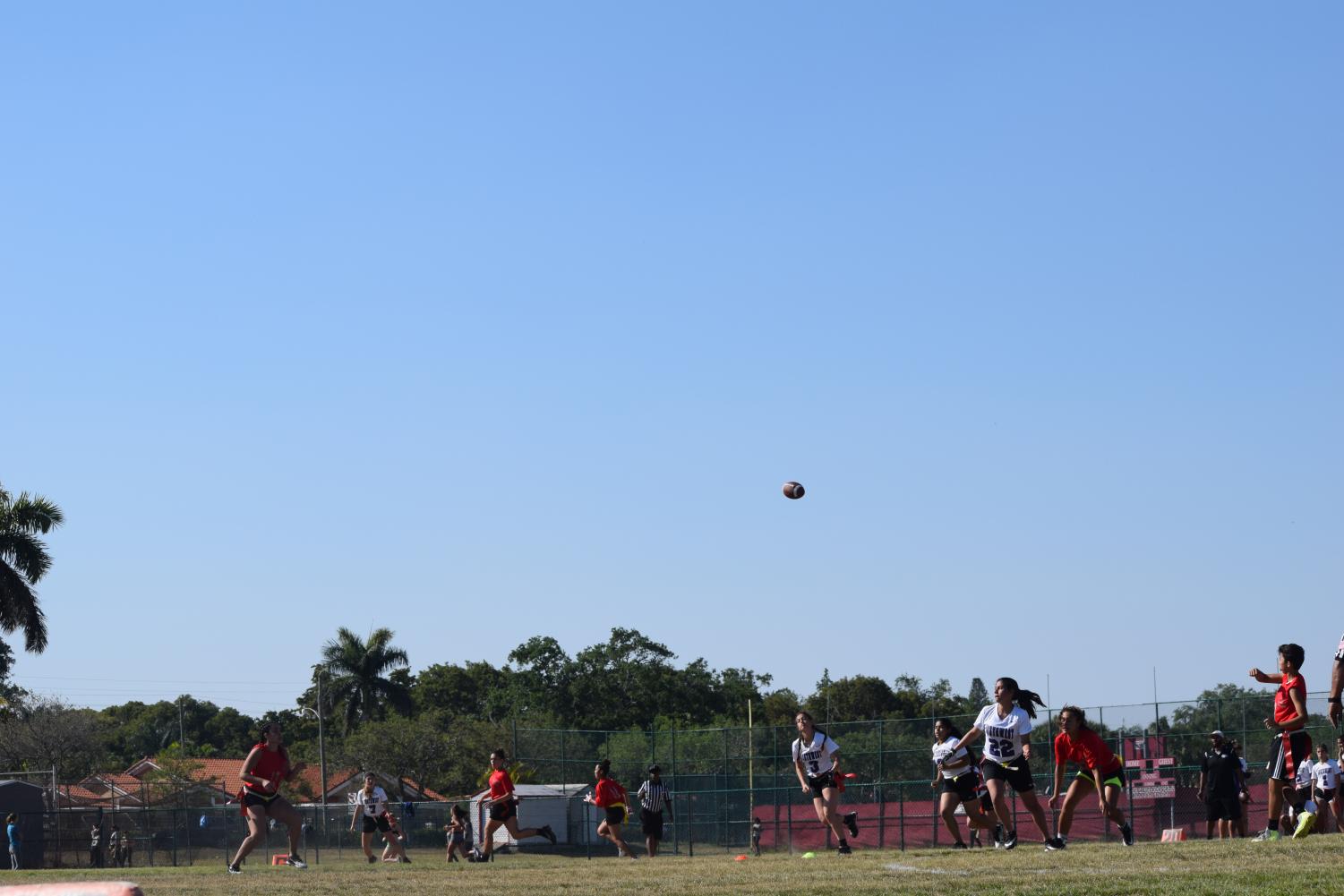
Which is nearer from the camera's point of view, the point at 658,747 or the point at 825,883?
the point at 825,883

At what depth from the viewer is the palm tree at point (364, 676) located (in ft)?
310

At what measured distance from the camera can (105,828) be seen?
42.8m

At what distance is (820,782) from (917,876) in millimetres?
6539

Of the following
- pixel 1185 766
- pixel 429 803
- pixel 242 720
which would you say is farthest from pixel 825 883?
pixel 242 720

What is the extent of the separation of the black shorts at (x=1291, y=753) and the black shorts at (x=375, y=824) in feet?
51.8

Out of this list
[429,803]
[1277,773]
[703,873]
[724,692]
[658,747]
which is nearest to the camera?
[703,873]

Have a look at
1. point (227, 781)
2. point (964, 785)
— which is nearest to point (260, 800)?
point (964, 785)

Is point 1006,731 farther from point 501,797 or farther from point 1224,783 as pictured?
point 1224,783

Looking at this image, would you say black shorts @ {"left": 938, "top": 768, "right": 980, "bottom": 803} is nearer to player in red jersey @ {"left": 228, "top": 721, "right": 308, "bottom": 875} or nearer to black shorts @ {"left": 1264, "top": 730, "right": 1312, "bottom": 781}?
black shorts @ {"left": 1264, "top": 730, "right": 1312, "bottom": 781}

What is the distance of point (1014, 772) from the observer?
16359mm

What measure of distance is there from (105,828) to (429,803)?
970 cm

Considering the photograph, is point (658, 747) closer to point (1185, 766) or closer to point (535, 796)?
point (535, 796)

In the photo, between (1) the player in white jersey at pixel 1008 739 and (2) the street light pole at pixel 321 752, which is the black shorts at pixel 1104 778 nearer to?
(1) the player in white jersey at pixel 1008 739

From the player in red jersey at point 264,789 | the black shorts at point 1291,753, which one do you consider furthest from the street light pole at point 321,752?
the black shorts at point 1291,753
